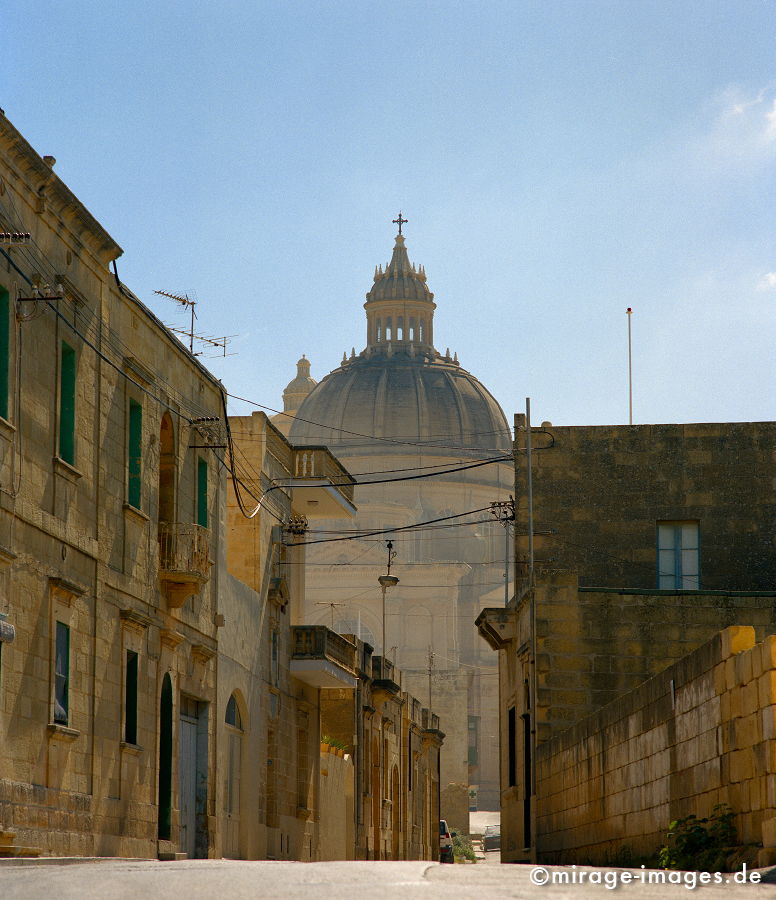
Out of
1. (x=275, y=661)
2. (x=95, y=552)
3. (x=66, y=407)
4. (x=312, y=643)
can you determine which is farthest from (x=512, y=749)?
(x=66, y=407)

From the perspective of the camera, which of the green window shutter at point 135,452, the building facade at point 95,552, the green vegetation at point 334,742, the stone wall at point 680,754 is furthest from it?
the green vegetation at point 334,742

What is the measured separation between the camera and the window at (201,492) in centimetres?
2434

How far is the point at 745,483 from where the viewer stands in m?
28.2

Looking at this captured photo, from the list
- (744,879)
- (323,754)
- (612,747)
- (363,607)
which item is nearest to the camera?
(744,879)

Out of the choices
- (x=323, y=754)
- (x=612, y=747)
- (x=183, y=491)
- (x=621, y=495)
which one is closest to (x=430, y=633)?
(x=323, y=754)

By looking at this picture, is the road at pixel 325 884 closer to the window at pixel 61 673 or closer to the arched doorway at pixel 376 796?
the window at pixel 61 673

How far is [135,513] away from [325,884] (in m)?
12.7

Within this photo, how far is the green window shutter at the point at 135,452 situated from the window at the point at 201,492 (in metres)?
2.96

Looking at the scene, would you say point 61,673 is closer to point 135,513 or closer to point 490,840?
point 135,513

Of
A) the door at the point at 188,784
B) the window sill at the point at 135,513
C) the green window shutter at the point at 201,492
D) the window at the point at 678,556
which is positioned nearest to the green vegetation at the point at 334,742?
the window at the point at 678,556

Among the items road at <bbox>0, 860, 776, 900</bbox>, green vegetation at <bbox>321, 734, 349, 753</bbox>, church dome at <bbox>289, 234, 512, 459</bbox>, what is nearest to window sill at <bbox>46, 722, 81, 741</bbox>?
road at <bbox>0, 860, 776, 900</bbox>

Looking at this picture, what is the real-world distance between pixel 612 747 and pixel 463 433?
79.6 m

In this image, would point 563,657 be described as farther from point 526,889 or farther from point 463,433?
point 463,433

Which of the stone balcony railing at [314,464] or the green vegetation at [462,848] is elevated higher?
the stone balcony railing at [314,464]
